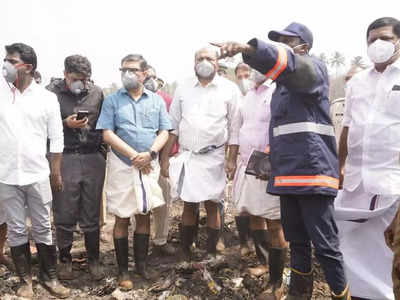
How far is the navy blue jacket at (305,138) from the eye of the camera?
2234 mm

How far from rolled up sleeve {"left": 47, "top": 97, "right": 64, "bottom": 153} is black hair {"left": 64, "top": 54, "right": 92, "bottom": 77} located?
1.25 feet

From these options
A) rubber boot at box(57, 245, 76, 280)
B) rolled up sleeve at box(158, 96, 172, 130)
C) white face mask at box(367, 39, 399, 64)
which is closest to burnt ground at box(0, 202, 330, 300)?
rubber boot at box(57, 245, 76, 280)

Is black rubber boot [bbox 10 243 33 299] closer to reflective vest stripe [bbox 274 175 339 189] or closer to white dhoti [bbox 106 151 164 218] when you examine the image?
white dhoti [bbox 106 151 164 218]

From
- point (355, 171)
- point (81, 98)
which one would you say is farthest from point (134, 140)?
point (355, 171)

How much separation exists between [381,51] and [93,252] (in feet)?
11.0

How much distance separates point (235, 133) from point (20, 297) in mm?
2617

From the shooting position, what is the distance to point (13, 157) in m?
2.87

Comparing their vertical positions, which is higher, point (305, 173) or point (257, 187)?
point (305, 173)

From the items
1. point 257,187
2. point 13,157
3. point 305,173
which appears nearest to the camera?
point 305,173

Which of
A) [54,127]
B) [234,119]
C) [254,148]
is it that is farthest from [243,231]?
[54,127]

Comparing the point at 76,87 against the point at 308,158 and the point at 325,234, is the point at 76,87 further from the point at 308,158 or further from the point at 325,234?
the point at 325,234

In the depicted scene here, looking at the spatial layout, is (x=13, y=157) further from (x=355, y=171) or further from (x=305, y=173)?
(x=355, y=171)

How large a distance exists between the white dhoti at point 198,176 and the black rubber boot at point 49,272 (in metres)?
1.35

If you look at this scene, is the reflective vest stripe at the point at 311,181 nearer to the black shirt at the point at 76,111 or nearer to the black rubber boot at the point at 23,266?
the black shirt at the point at 76,111
